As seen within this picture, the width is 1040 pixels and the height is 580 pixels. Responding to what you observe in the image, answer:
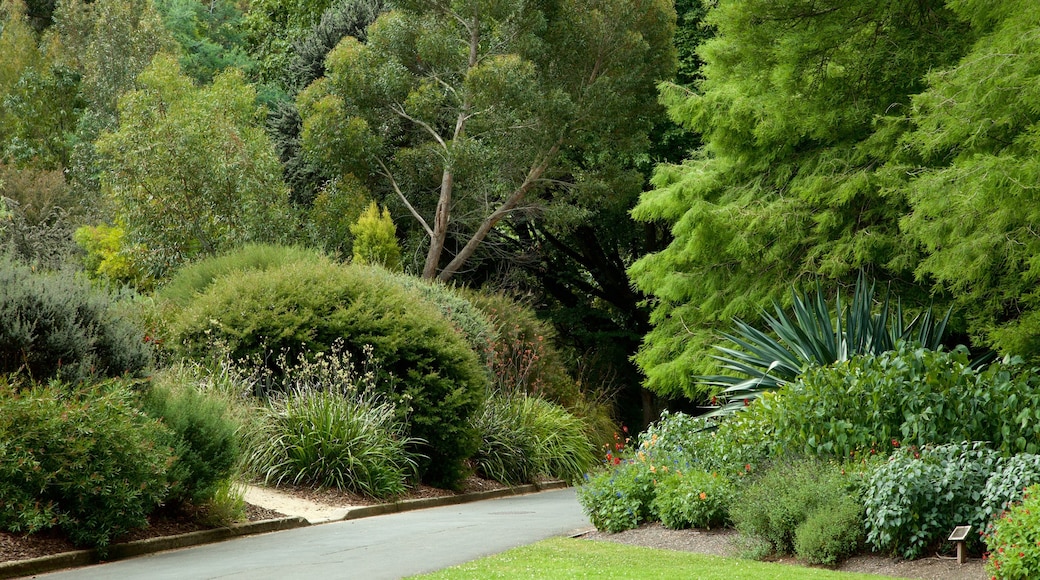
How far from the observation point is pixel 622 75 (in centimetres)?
2775

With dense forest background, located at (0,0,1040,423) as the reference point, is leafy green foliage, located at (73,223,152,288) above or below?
below

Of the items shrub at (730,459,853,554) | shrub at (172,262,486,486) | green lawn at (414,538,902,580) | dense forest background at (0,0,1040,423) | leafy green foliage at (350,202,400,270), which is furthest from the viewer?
leafy green foliage at (350,202,400,270)

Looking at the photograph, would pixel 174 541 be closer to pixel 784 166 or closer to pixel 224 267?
pixel 224 267

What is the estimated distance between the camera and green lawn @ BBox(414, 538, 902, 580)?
839 centimetres

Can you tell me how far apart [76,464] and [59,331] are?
185cm

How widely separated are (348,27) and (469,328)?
12986 mm

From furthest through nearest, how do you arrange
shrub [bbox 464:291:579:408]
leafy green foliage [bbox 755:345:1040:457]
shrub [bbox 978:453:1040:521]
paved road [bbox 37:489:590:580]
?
1. shrub [bbox 464:291:579:408]
2. leafy green foliage [bbox 755:345:1040:457]
3. paved road [bbox 37:489:590:580]
4. shrub [bbox 978:453:1040:521]

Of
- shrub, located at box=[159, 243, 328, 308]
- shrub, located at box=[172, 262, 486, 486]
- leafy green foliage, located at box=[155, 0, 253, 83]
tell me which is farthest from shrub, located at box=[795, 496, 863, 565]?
leafy green foliage, located at box=[155, 0, 253, 83]

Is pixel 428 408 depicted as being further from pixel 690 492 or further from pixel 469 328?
pixel 690 492

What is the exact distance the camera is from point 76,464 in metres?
9.48

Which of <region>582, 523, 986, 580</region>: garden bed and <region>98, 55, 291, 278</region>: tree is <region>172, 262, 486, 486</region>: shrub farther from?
<region>98, 55, 291, 278</region>: tree

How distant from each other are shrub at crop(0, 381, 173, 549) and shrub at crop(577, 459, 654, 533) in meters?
4.37

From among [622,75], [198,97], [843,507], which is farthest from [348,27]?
[843,507]

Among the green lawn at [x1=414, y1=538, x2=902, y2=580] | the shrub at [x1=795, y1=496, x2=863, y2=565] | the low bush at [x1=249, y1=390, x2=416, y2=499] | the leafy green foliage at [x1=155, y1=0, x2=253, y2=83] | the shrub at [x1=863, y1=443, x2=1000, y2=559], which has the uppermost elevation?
the leafy green foliage at [x1=155, y1=0, x2=253, y2=83]
